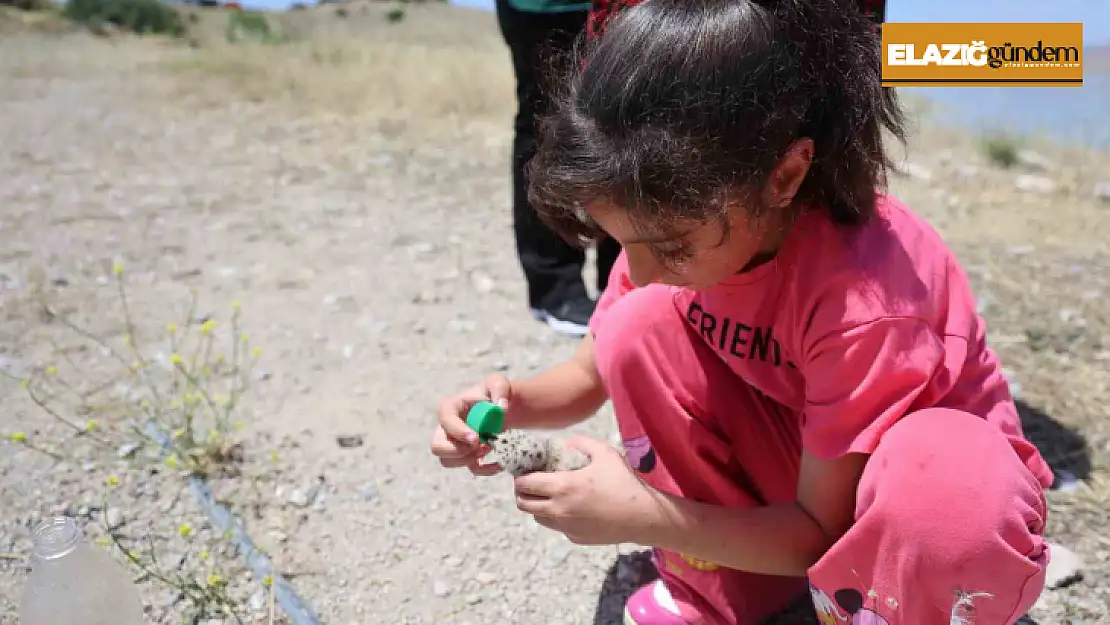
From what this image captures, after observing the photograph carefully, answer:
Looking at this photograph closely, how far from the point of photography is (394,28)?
20109mm

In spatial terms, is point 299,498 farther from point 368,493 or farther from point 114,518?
point 114,518

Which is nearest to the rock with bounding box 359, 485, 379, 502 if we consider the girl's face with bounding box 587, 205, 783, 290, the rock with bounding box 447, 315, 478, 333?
the rock with bounding box 447, 315, 478, 333

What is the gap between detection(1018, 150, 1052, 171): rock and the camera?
489 centimetres

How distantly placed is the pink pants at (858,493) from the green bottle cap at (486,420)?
21cm

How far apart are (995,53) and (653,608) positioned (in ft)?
6.79

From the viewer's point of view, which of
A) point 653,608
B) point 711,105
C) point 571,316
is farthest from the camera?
point 571,316

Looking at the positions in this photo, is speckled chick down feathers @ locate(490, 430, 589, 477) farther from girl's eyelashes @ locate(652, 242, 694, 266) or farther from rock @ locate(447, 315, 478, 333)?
rock @ locate(447, 315, 478, 333)

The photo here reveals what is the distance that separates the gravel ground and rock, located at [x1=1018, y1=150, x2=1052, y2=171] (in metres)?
0.10

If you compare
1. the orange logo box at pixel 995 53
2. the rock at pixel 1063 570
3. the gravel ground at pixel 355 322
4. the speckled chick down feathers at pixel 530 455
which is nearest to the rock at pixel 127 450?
the gravel ground at pixel 355 322

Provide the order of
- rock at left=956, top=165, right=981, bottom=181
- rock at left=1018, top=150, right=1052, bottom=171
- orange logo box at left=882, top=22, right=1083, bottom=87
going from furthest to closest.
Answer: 1. rock at left=1018, top=150, right=1052, bottom=171
2. rock at left=956, top=165, right=981, bottom=181
3. orange logo box at left=882, top=22, right=1083, bottom=87

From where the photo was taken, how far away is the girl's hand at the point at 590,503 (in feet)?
3.91

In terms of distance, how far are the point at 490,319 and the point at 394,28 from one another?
1887cm

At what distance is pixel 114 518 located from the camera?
5.68 ft

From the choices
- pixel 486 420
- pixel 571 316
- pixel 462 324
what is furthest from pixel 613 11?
pixel 462 324
